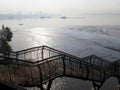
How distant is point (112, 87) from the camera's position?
40.4 metres

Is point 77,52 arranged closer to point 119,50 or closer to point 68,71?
point 119,50

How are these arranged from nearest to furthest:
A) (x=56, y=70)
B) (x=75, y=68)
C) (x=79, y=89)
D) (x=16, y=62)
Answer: (x=16, y=62) < (x=56, y=70) < (x=75, y=68) < (x=79, y=89)

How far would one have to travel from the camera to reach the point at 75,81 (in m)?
43.2

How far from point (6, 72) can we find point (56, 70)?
12.5 feet

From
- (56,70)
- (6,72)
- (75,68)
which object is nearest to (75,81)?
(75,68)

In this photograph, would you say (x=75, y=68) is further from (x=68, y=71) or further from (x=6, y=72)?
(x=6, y=72)

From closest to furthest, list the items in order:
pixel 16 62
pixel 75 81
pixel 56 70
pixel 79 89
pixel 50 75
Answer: pixel 16 62
pixel 50 75
pixel 56 70
pixel 79 89
pixel 75 81

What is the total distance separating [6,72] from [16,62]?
192cm

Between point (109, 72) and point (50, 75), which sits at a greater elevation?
point (50, 75)

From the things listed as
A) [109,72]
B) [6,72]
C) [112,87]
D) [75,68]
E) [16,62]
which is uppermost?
[16,62]

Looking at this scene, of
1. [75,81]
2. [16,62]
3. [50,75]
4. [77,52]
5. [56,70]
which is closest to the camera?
[16,62]

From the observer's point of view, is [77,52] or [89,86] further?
[77,52]

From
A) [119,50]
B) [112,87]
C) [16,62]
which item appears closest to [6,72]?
[16,62]

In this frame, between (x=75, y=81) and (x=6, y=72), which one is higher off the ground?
(x=6, y=72)
